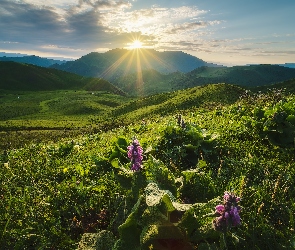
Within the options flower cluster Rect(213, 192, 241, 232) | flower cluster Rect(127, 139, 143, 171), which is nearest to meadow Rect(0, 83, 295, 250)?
flower cluster Rect(213, 192, 241, 232)

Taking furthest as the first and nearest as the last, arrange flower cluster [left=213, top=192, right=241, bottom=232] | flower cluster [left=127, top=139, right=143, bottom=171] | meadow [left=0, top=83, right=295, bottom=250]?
1. flower cluster [left=127, top=139, right=143, bottom=171]
2. meadow [left=0, top=83, right=295, bottom=250]
3. flower cluster [left=213, top=192, right=241, bottom=232]

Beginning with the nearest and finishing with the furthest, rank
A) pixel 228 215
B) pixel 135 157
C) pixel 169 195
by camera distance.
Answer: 1. pixel 228 215
2. pixel 169 195
3. pixel 135 157

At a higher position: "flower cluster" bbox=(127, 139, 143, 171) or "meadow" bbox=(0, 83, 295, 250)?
"flower cluster" bbox=(127, 139, 143, 171)

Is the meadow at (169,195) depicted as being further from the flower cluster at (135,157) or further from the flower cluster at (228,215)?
the flower cluster at (135,157)

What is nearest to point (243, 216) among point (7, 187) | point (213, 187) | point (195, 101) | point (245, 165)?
point (213, 187)

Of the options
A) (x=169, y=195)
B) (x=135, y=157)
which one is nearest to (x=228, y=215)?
(x=169, y=195)

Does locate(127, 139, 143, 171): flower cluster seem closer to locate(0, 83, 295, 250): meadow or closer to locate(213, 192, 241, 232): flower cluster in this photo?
locate(0, 83, 295, 250): meadow

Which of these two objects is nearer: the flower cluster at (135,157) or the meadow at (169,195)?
the meadow at (169,195)

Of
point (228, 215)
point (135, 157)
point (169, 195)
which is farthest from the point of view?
point (135, 157)

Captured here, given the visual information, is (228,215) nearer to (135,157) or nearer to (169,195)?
(169,195)

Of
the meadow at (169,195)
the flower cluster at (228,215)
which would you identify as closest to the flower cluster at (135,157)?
the meadow at (169,195)

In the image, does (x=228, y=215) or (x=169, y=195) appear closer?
(x=228, y=215)

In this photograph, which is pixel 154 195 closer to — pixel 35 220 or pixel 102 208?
pixel 102 208

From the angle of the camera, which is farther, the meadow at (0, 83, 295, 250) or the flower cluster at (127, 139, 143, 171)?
the flower cluster at (127, 139, 143, 171)
